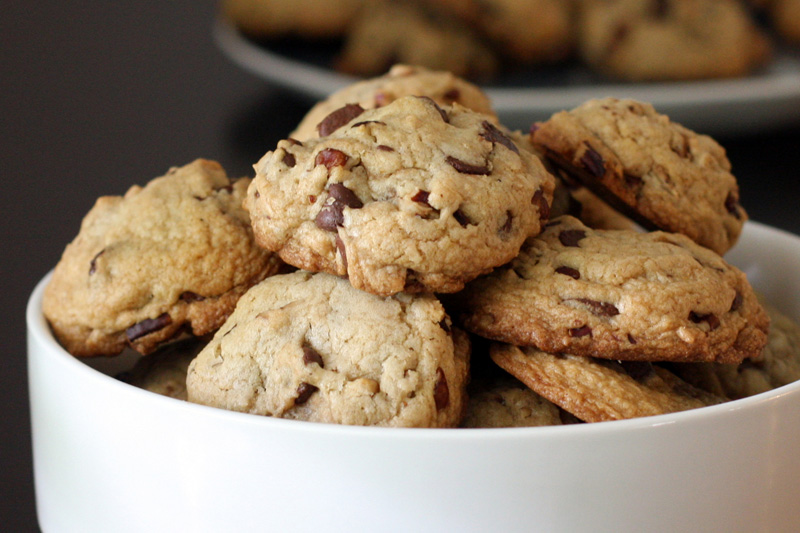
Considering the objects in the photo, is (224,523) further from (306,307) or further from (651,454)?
(651,454)

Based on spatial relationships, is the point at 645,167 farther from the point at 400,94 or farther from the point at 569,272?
the point at 400,94

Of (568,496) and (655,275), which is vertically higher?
(655,275)

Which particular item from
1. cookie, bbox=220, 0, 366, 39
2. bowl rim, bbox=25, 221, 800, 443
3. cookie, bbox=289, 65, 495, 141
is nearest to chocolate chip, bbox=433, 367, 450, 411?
bowl rim, bbox=25, 221, 800, 443

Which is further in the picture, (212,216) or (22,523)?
(22,523)

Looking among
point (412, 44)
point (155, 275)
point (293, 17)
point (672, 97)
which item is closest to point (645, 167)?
point (155, 275)

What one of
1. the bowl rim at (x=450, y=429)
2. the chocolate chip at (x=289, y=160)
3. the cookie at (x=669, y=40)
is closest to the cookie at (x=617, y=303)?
the bowl rim at (x=450, y=429)

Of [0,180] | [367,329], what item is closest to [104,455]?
[367,329]

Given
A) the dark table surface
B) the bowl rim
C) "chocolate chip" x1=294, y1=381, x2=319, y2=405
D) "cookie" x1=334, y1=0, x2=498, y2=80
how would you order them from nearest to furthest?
1. the bowl rim
2. "chocolate chip" x1=294, y1=381, x2=319, y2=405
3. the dark table surface
4. "cookie" x1=334, y1=0, x2=498, y2=80

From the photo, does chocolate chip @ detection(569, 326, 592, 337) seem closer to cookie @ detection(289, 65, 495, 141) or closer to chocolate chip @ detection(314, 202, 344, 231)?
chocolate chip @ detection(314, 202, 344, 231)
